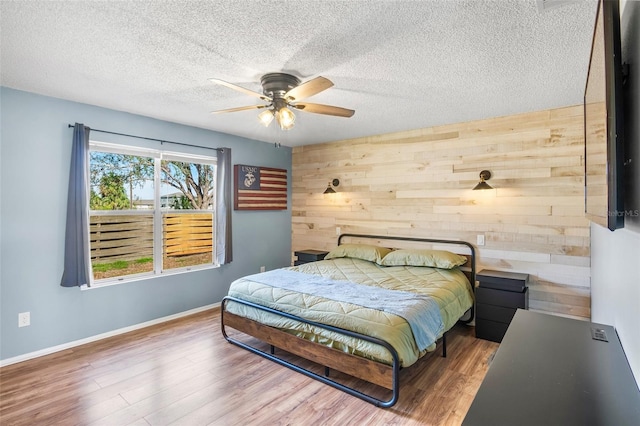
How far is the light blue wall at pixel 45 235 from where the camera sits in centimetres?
298

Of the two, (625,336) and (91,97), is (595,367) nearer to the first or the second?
(625,336)

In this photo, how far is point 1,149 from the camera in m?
2.93

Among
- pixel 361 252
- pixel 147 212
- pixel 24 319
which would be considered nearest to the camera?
pixel 24 319

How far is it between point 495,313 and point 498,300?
0.15 metres

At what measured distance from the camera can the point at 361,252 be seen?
4531 mm

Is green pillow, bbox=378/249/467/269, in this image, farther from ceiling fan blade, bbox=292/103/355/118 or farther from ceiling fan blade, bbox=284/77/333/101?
ceiling fan blade, bbox=284/77/333/101

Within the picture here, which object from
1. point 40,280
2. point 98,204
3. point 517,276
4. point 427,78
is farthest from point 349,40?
point 40,280

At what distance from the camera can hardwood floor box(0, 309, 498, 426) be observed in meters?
2.25

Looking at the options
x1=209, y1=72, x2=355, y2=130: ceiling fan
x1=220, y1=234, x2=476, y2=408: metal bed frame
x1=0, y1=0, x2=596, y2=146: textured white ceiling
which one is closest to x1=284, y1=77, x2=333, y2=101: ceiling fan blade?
x1=209, y1=72, x2=355, y2=130: ceiling fan

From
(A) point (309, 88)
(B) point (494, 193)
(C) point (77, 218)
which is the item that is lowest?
(C) point (77, 218)

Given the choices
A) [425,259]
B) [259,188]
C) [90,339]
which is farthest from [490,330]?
[90,339]

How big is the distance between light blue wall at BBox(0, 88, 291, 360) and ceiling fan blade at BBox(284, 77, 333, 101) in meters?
2.42

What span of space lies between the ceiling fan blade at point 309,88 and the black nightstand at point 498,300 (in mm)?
2691

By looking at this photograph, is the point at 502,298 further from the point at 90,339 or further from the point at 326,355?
the point at 90,339
